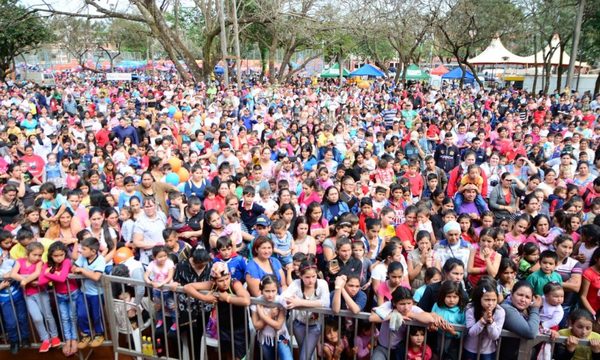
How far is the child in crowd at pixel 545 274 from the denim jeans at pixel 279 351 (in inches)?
86.8

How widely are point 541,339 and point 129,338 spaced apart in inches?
135

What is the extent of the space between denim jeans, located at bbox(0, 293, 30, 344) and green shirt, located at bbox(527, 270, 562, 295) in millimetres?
4750

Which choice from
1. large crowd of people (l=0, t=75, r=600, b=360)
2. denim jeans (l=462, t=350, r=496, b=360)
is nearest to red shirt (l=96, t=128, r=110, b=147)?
large crowd of people (l=0, t=75, r=600, b=360)

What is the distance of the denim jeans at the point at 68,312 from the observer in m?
4.36

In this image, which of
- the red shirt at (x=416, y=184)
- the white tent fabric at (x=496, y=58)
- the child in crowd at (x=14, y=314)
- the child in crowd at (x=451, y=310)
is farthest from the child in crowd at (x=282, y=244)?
the white tent fabric at (x=496, y=58)

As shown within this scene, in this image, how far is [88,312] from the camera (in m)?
4.35

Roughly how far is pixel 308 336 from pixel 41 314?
2.63 metres

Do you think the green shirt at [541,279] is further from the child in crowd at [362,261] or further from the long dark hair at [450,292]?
the child in crowd at [362,261]

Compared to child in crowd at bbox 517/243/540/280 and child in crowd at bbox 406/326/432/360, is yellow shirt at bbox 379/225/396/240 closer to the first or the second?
child in crowd at bbox 517/243/540/280

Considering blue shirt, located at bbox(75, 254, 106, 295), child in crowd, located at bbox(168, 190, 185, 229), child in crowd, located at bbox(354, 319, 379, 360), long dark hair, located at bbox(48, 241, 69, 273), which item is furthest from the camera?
child in crowd, located at bbox(168, 190, 185, 229)

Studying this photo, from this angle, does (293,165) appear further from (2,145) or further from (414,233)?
(2,145)

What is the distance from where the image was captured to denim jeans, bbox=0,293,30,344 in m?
4.37

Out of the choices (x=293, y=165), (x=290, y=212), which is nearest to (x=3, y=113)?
(x=293, y=165)

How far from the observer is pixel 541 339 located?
325 cm
